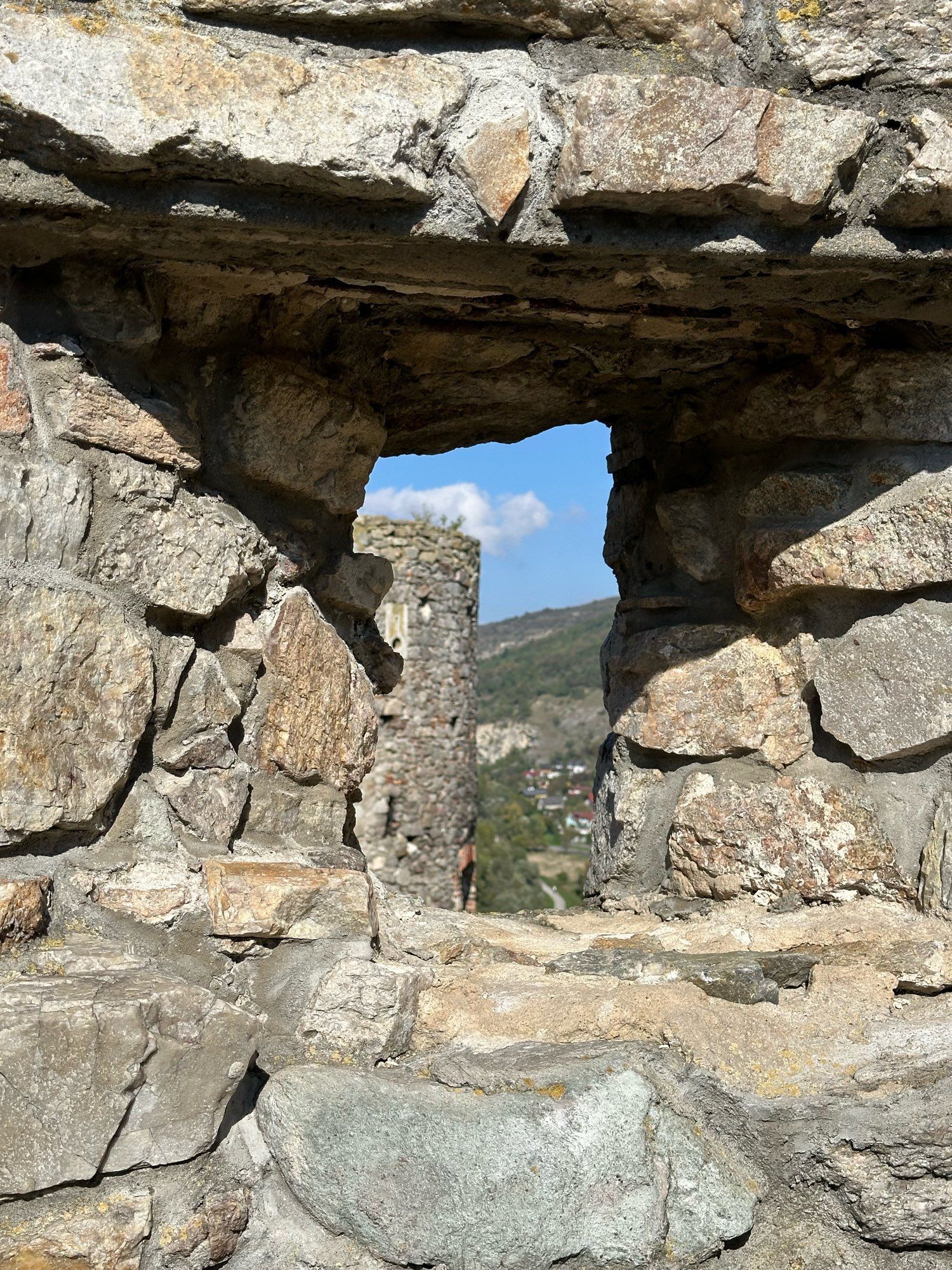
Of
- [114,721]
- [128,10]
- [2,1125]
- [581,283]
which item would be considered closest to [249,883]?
[114,721]

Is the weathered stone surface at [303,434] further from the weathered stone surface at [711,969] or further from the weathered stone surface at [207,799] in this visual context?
the weathered stone surface at [711,969]

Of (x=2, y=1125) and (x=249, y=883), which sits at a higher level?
(x=249, y=883)

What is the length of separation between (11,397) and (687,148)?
95cm

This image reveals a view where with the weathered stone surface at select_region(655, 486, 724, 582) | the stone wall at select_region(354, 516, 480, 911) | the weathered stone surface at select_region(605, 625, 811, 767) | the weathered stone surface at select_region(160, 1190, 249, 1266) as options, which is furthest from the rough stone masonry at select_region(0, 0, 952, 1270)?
the stone wall at select_region(354, 516, 480, 911)

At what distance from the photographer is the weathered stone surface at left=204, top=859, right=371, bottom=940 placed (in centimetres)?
158

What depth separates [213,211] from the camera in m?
1.39

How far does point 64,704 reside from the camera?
1497mm

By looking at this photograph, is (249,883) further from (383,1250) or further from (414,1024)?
(383,1250)

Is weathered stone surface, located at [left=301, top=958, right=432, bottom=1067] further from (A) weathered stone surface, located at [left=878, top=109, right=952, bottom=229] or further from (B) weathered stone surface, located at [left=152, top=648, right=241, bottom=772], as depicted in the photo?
(A) weathered stone surface, located at [left=878, top=109, right=952, bottom=229]

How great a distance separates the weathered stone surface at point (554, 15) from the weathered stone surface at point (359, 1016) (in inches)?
49.8

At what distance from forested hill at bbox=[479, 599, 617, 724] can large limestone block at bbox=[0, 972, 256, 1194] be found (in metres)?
45.6

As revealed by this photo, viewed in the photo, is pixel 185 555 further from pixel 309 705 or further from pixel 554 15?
pixel 554 15

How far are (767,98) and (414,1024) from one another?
54.1 inches

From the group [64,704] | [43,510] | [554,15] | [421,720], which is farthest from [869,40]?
[421,720]
